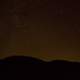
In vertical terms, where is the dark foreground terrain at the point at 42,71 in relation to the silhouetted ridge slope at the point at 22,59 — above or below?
below

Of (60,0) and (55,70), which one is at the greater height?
(60,0)

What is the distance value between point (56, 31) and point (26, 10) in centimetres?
28

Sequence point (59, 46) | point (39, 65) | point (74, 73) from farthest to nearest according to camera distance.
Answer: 1. point (59, 46)
2. point (39, 65)
3. point (74, 73)

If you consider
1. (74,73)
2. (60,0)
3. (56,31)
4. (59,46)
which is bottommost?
(74,73)

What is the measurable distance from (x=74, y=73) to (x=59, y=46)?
0.41 meters

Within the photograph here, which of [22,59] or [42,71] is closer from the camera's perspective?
[42,71]

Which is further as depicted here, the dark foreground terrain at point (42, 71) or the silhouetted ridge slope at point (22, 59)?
the silhouetted ridge slope at point (22, 59)

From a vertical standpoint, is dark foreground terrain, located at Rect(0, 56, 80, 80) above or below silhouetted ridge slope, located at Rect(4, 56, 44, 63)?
below

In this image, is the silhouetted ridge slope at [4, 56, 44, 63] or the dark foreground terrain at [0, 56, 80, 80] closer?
the dark foreground terrain at [0, 56, 80, 80]

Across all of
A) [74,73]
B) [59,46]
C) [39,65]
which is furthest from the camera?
[59,46]

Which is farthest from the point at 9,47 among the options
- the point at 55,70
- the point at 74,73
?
the point at 74,73

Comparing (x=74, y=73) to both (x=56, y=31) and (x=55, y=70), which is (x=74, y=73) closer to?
(x=55, y=70)

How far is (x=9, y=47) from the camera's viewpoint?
1.57 metres

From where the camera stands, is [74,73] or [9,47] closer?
[74,73]
